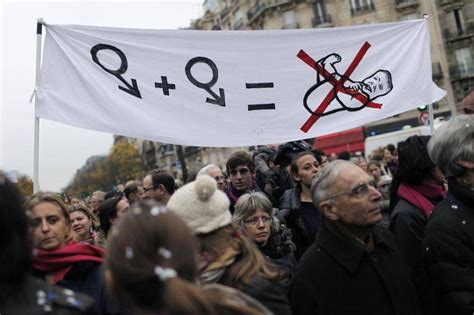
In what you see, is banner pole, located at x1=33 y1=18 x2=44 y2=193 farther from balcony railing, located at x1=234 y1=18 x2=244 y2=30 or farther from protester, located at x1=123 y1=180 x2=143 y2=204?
balcony railing, located at x1=234 y1=18 x2=244 y2=30

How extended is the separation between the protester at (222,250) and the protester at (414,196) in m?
1.16

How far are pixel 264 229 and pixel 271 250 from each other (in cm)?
17

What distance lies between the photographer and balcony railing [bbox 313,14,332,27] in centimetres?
4244

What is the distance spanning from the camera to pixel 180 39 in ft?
16.0

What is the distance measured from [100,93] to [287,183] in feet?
6.10

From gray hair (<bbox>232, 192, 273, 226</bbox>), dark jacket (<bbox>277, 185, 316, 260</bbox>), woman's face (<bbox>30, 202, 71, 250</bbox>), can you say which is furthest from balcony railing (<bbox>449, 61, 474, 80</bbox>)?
woman's face (<bbox>30, 202, 71, 250</bbox>)

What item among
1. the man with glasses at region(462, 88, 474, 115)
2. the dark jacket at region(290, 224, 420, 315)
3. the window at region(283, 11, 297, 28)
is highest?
the window at region(283, 11, 297, 28)

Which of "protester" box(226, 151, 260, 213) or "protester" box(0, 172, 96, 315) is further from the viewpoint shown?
"protester" box(226, 151, 260, 213)

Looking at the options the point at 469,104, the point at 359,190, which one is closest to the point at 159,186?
the point at 359,190

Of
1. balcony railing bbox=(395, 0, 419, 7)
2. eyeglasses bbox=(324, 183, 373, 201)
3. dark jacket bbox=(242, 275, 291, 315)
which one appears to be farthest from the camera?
balcony railing bbox=(395, 0, 419, 7)

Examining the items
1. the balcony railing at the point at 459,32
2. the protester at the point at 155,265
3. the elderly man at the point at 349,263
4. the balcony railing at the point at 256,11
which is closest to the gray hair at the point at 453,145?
the elderly man at the point at 349,263

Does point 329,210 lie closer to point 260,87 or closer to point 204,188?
point 204,188

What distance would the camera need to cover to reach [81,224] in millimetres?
4633

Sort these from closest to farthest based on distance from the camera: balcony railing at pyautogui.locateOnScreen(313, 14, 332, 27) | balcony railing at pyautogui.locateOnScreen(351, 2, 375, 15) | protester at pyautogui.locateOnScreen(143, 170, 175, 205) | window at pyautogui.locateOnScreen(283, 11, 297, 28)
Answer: protester at pyautogui.locateOnScreen(143, 170, 175, 205) → balcony railing at pyautogui.locateOnScreen(351, 2, 375, 15) → balcony railing at pyautogui.locateOnScreen(313, 14, 332, 27) → window at pyautogui.locateOnScreen(283, 11, 297, 28)
